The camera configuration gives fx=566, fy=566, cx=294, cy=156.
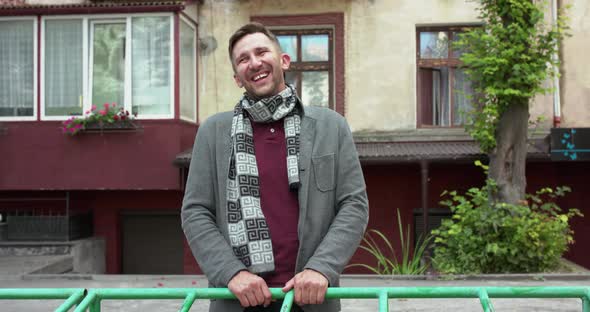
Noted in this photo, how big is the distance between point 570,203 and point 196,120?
771cm

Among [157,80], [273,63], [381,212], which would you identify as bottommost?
[381,212]

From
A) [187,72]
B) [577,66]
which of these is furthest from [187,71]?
[577,66]

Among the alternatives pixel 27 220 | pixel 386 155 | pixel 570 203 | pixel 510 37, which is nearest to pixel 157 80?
pixel 27 220

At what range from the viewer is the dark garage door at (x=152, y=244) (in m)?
11.8

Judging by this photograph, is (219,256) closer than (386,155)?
Yes

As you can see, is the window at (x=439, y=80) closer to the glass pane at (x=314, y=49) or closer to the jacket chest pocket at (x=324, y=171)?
the glass pane at (x=314, y=49)

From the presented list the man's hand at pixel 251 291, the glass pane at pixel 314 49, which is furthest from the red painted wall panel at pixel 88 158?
the man's hand at pixel 251 291

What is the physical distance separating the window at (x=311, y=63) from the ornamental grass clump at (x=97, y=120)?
11.7 ft

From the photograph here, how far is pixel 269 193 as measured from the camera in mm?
2355

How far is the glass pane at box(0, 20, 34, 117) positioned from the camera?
11008mm

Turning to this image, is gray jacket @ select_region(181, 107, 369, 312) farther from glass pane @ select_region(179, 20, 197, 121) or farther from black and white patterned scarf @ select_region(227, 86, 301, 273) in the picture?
glass pane @ select_region(179, 20, 197, 121)

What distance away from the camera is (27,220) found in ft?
35.2

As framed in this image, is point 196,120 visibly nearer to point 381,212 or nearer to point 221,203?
point 381,212

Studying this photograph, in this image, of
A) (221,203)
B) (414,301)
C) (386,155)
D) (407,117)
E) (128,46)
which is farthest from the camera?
(407,117)
